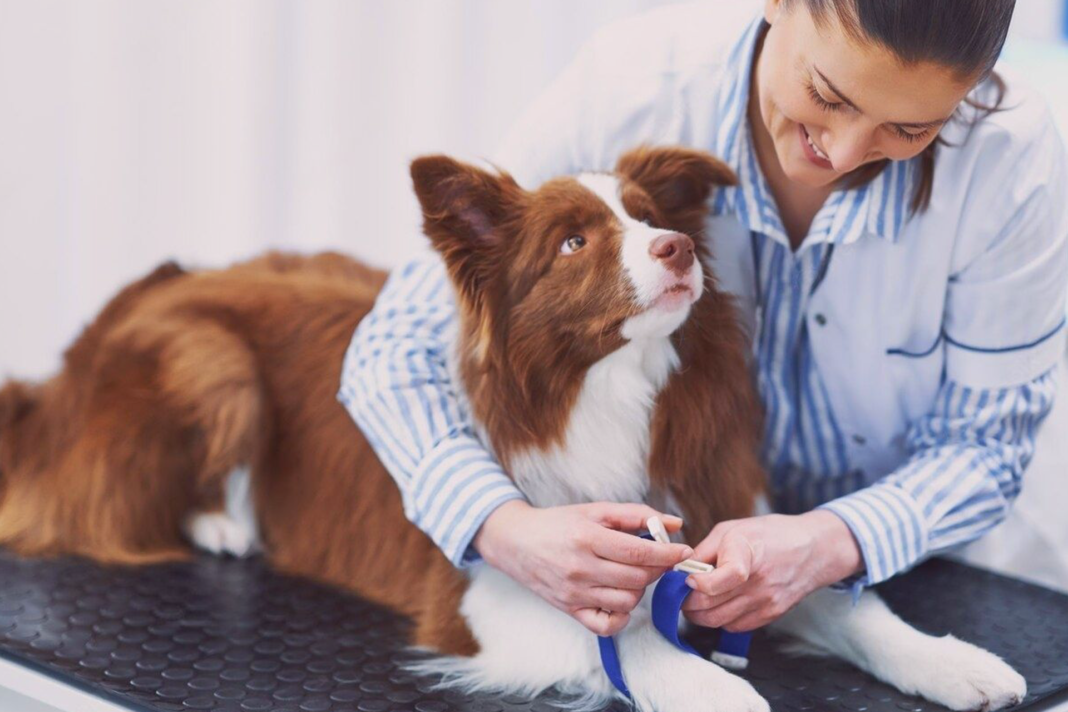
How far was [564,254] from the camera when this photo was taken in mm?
1696

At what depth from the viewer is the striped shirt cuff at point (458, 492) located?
5.68 feet

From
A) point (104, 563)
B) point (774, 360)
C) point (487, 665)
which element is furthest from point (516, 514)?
point (104, 563)

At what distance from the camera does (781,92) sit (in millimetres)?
1680

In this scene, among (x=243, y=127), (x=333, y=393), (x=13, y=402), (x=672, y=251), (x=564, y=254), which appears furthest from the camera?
(x=243, y=127)

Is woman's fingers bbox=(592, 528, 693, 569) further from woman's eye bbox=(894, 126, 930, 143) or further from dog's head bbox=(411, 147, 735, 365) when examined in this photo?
woman's eye bbox=(894, 126, 930, 143)

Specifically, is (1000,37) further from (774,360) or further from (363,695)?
(363,695)

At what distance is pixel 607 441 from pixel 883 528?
42cm

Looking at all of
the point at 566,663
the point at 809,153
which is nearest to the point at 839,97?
the point at 809,153

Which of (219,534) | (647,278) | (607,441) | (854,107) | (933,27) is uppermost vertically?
(933,27)

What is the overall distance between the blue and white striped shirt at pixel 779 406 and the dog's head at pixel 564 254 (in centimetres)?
13

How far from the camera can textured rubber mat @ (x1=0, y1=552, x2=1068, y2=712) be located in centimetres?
166

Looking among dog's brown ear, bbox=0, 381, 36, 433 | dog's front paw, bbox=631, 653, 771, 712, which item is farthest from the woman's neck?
dog's brown ear, bbox=0, 381, 36, 433

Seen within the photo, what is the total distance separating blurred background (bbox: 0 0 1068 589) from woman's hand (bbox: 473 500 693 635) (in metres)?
1.37

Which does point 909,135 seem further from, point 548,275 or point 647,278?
point 548,275
